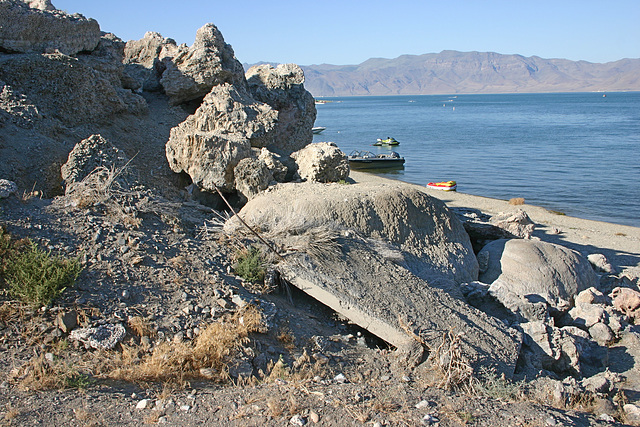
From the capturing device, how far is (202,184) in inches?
362

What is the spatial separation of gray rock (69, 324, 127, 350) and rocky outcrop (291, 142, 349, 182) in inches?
212

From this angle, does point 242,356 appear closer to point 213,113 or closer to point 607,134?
point 213,113

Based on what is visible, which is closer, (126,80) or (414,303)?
(414,303)

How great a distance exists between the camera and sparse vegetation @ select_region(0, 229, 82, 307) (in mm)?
5199

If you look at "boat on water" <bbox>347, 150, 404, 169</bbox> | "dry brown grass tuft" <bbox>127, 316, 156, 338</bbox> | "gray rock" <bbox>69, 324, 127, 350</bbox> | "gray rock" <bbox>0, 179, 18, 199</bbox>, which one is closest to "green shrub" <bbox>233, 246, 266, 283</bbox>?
"dry brown grass tuft" <bbox>127, 316, 156, 338</bbox>

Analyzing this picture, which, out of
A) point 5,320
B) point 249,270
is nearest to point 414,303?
point 249,270

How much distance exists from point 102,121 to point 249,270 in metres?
6.23

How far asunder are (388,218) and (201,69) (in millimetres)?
6518

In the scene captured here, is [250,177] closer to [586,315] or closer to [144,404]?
[144,404]

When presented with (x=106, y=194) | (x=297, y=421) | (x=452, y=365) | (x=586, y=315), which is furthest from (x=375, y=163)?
(x=297, y=421)

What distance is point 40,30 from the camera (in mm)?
11078

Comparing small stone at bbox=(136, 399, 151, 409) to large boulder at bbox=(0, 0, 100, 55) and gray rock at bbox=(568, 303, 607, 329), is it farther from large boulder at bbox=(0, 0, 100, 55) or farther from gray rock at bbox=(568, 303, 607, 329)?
large boulder at bbox=(0, 0, 100, 55)

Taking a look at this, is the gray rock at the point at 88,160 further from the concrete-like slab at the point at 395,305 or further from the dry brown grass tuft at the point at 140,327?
the concrete-like slab at the point at 395,305

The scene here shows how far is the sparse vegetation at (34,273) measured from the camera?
17.1ft
